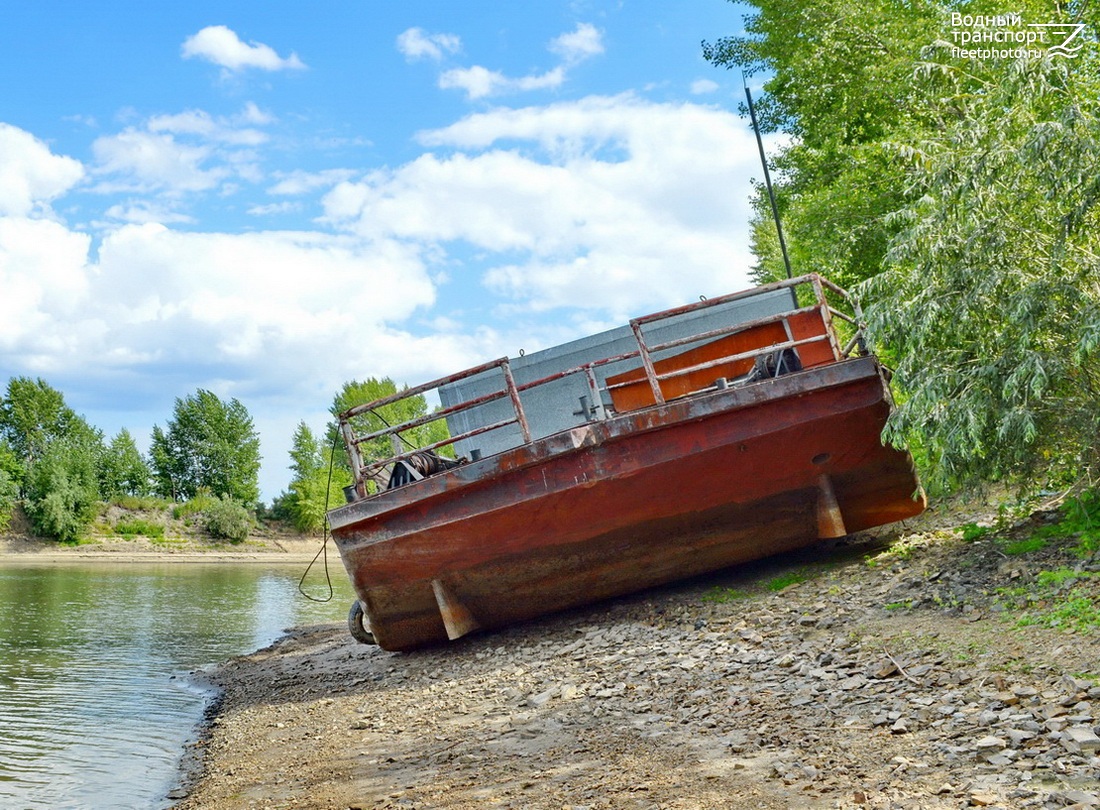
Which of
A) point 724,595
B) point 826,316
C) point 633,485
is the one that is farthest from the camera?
point 826,316

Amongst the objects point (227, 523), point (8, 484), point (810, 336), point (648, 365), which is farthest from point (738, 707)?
point (8, 484)

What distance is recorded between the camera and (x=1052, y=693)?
5.01 m

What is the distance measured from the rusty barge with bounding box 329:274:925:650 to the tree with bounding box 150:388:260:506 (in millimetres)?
69764

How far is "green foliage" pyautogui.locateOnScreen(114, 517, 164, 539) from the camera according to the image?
58688 mm

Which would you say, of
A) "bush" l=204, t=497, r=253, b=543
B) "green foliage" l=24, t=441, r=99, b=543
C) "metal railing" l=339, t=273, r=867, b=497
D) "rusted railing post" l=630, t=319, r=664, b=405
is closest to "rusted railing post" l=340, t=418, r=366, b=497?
"metal railing" l=339, t=273, r=867, b=497

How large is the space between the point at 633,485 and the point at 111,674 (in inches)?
342

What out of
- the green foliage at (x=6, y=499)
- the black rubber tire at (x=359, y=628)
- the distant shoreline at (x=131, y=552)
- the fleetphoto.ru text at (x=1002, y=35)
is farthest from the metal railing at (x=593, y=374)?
the green foliage at (x=6, y=499)

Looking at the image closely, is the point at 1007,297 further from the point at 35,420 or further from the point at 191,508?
the point at 35,420

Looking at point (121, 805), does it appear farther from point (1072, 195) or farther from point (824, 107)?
point (824, 107)

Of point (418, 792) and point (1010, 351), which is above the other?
point (1010, 351)

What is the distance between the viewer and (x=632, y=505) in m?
9.52

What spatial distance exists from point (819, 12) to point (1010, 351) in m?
12.7

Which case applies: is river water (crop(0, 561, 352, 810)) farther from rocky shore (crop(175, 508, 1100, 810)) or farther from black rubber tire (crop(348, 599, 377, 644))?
black rubber tire (crop(348, 599, 377, 644))

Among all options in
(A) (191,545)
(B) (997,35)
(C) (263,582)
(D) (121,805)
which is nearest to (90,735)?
(D) (121,805)
